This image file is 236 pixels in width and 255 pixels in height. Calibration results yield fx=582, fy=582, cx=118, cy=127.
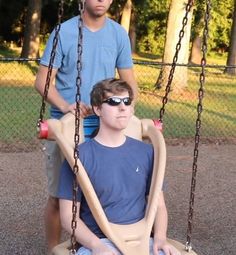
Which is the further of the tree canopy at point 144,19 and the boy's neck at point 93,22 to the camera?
the tree canopy at point 144,19

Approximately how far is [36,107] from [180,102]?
10.2ft

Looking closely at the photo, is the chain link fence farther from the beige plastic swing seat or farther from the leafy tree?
the leafy tree

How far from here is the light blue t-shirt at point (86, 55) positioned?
309 centimetres

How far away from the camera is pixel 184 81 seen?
14.1 m

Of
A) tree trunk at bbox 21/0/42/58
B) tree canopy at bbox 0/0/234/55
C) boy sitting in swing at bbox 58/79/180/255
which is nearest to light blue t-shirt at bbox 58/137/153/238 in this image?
boy sitting in swing at bbox 58/79/180/255

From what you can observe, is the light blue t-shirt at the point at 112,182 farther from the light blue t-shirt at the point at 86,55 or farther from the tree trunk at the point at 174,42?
the tree trunk at the point at 174,42

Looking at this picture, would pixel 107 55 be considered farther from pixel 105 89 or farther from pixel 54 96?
pixel 105 89

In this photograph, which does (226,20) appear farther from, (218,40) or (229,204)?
(229,204)

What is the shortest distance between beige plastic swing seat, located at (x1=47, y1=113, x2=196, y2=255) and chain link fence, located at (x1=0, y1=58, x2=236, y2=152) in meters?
4.70

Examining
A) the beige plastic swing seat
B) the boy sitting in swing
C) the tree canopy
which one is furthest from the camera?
the tree canopy

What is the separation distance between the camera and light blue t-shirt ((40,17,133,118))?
3.09m

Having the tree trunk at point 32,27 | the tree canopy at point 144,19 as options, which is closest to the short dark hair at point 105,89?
the tree trunk at point 32,27

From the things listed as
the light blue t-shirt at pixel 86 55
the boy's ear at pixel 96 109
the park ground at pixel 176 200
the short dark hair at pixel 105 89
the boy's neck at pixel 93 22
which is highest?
the boy's neck at pixel 93 22

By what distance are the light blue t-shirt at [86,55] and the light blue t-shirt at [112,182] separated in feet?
1.71
